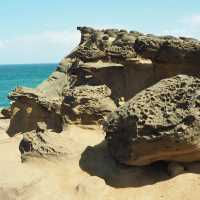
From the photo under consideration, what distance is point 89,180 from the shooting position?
18.7ft

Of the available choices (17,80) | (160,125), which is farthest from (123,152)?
(17,80)

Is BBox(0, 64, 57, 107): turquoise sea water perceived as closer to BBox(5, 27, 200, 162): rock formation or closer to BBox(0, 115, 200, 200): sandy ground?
BBox(5, 27, 200, 162): rock formation

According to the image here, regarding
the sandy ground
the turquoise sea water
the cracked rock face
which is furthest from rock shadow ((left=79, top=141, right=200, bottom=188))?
the turquoise sea water

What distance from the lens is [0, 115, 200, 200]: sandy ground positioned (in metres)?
5.41

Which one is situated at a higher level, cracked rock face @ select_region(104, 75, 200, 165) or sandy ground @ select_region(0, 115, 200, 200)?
cracked rock face @ select_region(104, 75, 200, 165)

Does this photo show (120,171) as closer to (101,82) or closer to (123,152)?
(123,152)

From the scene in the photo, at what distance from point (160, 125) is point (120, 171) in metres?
0.83

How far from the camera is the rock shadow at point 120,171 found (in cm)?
563

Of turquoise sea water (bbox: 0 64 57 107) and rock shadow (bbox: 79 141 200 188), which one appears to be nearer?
rock shadow (bbox: 79 141 200 188)

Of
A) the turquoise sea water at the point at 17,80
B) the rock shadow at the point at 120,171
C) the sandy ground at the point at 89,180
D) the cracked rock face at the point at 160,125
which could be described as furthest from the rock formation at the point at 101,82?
the turquoise sea water at the point at 17,80

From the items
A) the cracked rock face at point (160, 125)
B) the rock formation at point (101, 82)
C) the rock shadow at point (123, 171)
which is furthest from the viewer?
the rock formation at point (101, 82)

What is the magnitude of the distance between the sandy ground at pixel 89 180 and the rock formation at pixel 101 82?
498mm

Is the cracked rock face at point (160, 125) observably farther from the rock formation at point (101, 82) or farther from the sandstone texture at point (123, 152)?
the rock formation at point (101, 82)

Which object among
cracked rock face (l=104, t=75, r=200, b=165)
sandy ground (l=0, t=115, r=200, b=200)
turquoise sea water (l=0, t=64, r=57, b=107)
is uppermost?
cracked rock face (l=104, t=75, r=200, b=165)
